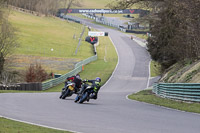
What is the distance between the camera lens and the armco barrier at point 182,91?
18173mm

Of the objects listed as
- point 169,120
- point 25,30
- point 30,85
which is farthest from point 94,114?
point 25,30

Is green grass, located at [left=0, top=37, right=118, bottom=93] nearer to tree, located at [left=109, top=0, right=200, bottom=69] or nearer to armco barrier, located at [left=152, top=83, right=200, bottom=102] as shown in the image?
tree, located at [left=109, top=0, right=200, bottom=69]

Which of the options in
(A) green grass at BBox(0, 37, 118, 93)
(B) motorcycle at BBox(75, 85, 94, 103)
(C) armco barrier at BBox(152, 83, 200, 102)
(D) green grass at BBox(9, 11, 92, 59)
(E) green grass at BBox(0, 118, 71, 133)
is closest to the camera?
(E) green grass at BBox(0, 118, 71, 133)

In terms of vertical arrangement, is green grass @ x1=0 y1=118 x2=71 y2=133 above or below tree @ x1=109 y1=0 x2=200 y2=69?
below

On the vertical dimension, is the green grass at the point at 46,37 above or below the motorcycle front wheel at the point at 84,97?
above

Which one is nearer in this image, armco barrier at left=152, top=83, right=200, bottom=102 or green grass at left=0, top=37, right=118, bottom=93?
armco barrier at left=152, top=83, right=200, bottom=102

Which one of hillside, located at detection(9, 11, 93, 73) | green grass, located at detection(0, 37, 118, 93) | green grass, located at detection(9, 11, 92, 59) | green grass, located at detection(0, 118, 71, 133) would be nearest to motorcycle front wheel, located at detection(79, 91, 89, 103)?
green grass, located at detection(0, 118, 71, 133)

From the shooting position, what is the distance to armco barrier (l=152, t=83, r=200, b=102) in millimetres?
18173

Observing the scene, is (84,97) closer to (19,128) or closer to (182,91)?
(182,91)

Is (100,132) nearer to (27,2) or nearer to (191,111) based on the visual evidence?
(191,111)

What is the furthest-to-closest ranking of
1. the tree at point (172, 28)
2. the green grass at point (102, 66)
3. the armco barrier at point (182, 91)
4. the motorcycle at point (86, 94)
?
the green grass at point (102, 66) → the tree at point (172, 28) → the motorcycle at point (86, 94) → the armco barrier at point (182, 91)

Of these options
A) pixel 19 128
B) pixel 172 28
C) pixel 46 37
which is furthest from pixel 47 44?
pixel 19 128

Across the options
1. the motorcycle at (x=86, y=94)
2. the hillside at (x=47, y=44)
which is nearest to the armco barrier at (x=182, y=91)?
the motorcycle at (x=86, y=94)

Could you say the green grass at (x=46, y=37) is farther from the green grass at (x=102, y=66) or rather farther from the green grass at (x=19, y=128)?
the green grass at (x=19, y=128)
